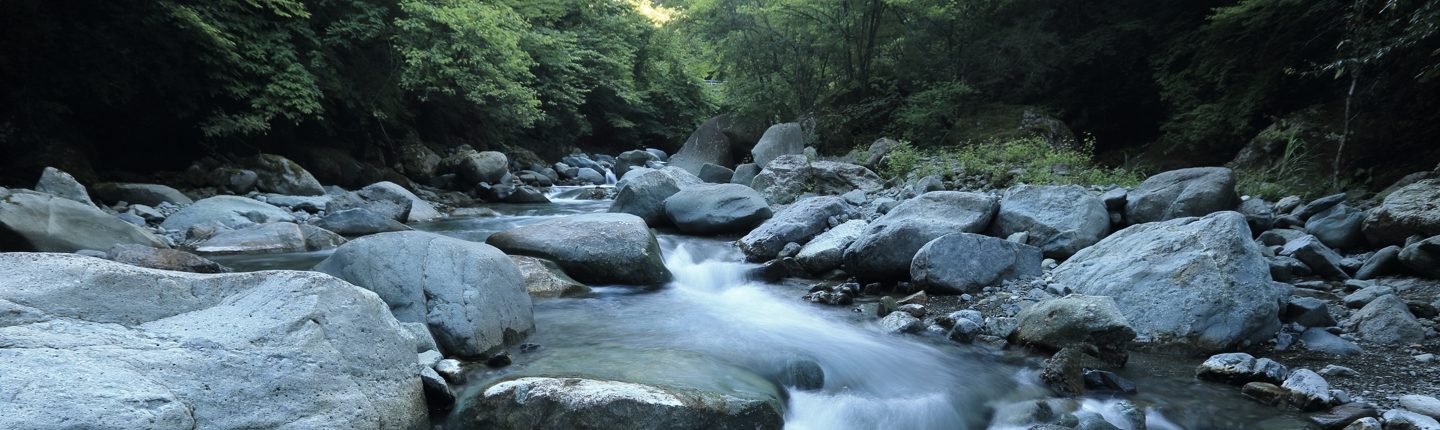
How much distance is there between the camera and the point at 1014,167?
10742 mm

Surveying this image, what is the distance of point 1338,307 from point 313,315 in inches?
251

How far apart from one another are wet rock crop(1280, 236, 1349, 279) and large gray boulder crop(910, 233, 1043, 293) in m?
1.97

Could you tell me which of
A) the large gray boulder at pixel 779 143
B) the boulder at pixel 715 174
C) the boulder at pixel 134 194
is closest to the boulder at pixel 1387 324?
the large gray boulder at pixel 779 143

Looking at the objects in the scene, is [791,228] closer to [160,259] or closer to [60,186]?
[160,259]

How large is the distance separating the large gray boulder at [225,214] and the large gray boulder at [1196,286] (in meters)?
9.07

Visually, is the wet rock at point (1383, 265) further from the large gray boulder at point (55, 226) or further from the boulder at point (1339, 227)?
the large gray boulder at point (55, 226)

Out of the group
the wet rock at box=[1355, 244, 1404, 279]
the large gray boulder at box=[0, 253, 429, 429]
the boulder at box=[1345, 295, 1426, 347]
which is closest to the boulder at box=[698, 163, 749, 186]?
the wet rock at box=[1355, 244, 1404, 279]

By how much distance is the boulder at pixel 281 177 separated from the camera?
12.4 meters

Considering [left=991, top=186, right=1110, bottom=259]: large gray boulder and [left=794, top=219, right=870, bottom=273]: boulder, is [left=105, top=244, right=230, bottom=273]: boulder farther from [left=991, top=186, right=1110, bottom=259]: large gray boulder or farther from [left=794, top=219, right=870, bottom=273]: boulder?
[left=991, top=186, right=1110, bottom=259]: large gray boulder

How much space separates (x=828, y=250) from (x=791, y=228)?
3.40 feet

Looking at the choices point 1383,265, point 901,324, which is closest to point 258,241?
point 901,324

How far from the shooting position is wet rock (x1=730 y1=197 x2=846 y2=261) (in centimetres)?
821

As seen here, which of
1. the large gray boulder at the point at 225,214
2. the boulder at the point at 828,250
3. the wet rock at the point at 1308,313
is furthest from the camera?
the large gray boulder at the point at 225,214

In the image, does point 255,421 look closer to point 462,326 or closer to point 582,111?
point 462,326
